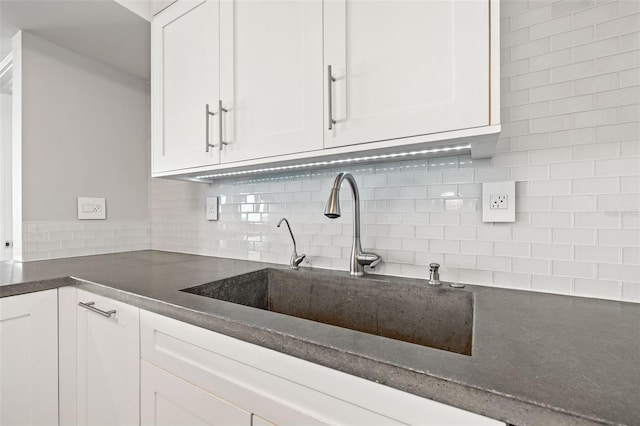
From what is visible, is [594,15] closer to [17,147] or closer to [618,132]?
[618,132]

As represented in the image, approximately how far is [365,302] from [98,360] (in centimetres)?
96

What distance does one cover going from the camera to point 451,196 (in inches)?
42.6

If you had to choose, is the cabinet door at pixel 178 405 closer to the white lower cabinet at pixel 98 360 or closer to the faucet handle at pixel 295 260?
the white lower cabinet at pixel 98 360

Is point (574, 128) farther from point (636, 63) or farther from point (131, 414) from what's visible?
point (131, 414)

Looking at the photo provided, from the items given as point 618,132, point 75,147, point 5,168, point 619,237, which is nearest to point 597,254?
point 619,237

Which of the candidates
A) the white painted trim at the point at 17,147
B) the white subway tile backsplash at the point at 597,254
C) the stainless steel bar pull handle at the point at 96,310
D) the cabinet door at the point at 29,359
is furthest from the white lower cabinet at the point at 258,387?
the white painted trim at the point at 17,147

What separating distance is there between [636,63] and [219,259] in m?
1.74

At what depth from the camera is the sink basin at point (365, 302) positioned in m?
0.95

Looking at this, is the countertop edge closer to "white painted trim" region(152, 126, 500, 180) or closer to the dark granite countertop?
the dark granite countertop

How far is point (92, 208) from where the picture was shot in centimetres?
184

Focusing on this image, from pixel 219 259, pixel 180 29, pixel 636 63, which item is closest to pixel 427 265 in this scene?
pixel 636 63

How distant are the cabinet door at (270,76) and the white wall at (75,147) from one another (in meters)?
1.15

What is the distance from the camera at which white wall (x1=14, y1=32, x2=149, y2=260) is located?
5.19 feet

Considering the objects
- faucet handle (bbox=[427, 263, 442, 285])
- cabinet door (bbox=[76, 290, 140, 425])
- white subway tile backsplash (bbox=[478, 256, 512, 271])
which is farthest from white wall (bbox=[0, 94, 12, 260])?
white subway tile backsplash (bbox=[478, 256, 512, 271])
